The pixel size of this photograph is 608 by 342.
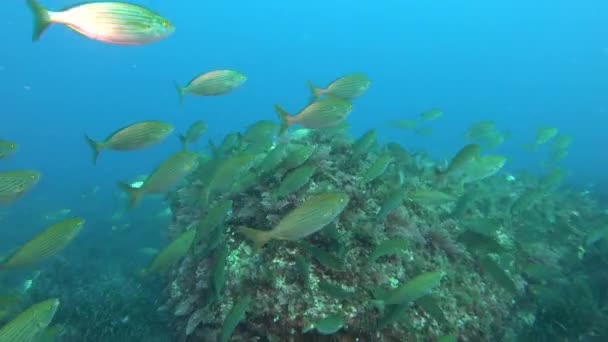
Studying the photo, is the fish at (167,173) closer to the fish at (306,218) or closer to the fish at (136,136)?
the fish at (136,136)

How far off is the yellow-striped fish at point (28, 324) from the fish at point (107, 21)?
2.36 m

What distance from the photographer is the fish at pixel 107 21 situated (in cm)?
288

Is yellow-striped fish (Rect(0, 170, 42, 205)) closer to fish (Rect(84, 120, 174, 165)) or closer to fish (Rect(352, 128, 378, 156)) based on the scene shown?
fish (Rect(84, 120, 174, 165))

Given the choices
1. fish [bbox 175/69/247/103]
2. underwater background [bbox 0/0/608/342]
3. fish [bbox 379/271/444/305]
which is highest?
fish [bbox 175/69/247/103]

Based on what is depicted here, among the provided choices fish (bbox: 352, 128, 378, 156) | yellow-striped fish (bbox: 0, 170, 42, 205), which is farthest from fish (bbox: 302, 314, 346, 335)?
yellow-striped fish (bbox: 0, 170, 42, 205)

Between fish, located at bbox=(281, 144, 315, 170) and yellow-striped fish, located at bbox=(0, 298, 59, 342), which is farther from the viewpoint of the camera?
fish, located at bbox=(281, 144, 315, 170)

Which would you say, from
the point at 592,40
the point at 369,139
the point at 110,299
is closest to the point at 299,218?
the point at 369,139

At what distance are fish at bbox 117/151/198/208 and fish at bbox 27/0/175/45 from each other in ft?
4.49

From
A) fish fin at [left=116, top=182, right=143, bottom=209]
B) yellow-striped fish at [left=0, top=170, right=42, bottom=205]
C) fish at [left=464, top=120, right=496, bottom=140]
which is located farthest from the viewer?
fish at [left=464, top=120, right=496, bottom=140]

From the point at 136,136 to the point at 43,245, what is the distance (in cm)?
151

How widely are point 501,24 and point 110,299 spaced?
214720 millimetres

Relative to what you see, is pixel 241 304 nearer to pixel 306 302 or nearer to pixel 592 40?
pixel 306 302

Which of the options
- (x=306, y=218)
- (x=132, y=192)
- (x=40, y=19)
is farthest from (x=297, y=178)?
(x=40, y=19)

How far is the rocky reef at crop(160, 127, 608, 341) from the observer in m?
3.77
